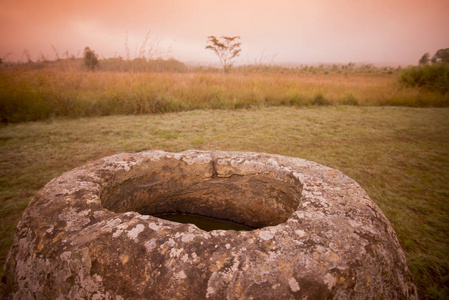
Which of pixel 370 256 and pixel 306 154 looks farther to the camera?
pixel 306 154

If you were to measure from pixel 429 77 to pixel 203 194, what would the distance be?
10576mm

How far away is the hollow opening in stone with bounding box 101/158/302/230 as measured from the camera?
1459 mm

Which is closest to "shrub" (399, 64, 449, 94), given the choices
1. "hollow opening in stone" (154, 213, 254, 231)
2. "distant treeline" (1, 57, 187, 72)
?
"distant treeline" (1, 57, 187, 72)

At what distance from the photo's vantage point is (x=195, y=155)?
1660 mm

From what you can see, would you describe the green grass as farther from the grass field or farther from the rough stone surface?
the rough stone surface

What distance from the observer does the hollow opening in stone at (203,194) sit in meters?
1.46

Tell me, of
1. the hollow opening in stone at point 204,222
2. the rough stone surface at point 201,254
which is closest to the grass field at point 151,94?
the hollow opening in stone at point 204,222

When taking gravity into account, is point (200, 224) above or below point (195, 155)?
below

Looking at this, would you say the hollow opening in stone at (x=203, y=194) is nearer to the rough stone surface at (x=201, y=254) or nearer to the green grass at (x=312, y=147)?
the rough stone surface at (x=201, y=254)

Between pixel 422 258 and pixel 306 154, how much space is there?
1716 millimetres

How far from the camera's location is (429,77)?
797 centimetres

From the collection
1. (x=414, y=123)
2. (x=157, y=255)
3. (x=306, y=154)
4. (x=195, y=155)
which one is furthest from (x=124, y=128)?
(x=414, y=123)

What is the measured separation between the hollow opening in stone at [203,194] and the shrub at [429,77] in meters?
9.68

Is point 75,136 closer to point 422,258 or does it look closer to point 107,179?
point 107,179
